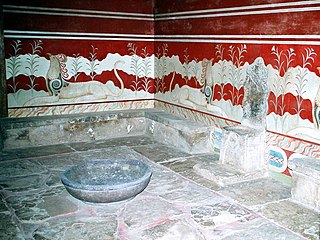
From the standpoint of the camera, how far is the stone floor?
9.17ft

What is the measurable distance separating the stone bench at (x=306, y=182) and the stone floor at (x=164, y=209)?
0.08 meters

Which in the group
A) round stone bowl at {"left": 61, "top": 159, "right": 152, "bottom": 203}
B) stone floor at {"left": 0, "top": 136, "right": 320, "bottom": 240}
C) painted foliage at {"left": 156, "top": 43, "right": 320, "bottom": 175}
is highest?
painted foliage at {"left": 156, "top": 43, "right": 320, "bottom": 175}

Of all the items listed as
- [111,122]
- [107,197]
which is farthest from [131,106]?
[107,197]

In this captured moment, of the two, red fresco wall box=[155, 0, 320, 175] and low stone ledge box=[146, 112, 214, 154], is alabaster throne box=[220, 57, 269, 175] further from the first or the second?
low stone ledge box=[146, 112, 214, 154]

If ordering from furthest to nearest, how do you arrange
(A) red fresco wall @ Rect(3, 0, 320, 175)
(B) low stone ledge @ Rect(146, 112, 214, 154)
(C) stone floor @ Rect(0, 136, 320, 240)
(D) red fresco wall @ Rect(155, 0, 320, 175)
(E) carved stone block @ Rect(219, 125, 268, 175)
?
(B) low stone ledge @ Rect(146, 112, 214, 154) → (E) carved stone block @ Rect(219, 125, 268, 175) → (A) red fresco wall @ Rect(3, 0, 320, 175) → (D) red fresco wall @ Rect(155, 0, 320, 175) → (C) stone floor @ Rect(0, 136, 320, 240)

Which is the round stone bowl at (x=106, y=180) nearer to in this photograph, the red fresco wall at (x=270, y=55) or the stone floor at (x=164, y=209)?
the stone floor at (x=164, y=209)

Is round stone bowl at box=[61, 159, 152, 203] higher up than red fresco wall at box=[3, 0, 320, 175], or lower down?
lower down

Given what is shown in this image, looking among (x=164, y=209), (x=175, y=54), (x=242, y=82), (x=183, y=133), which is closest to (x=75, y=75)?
(x=175, y=54)

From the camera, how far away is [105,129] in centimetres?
559

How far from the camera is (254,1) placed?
13.5ft

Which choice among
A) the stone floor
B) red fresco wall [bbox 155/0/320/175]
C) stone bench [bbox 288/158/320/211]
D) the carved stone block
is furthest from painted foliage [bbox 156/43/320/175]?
the stone floor

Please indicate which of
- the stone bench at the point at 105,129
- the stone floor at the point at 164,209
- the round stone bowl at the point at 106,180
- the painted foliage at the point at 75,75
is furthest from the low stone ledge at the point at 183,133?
the round stone bowl at the point at 106,180

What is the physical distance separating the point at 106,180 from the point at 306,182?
173cm

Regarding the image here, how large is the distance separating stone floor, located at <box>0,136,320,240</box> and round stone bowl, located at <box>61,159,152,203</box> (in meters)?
0.17
